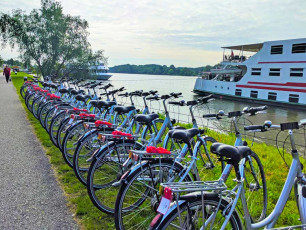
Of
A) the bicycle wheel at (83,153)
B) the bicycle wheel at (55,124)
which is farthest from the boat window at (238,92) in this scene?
the bicycle wheel at (83,153)

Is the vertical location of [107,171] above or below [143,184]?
below

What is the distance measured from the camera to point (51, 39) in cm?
1780

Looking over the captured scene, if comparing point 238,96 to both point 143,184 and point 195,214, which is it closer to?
point 143,184

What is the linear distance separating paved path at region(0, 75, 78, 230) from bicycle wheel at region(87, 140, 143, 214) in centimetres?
38

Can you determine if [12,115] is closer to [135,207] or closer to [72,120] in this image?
[72,120]

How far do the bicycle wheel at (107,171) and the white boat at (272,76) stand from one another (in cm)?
2197

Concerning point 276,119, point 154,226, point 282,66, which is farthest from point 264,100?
point 154,226

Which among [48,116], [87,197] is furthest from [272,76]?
[87,197]

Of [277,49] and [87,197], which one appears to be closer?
[87,197]

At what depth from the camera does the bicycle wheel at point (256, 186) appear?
2.87 meters

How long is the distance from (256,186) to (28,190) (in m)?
2.82

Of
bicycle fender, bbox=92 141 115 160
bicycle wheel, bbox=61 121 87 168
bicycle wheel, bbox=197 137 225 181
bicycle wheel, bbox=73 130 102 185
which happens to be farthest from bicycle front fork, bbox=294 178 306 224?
bicycle wheel, bbox=61 121 87 168

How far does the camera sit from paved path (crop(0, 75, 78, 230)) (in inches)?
110

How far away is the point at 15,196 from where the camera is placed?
3352 millimetres
